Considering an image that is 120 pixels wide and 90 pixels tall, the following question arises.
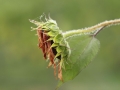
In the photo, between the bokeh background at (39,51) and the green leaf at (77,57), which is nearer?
the green leaf at (77,57)

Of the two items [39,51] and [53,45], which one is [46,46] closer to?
[53,45]

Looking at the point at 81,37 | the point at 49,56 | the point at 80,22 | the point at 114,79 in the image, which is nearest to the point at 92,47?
the point at 81,37

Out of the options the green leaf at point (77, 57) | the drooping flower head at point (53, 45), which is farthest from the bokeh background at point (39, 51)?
the drooping flower head at point (53, 45)

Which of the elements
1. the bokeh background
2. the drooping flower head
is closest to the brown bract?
the drooping flower head

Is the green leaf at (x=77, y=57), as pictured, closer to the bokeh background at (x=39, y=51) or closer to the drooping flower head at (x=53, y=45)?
the drooping flower head at (x=53, y=45)

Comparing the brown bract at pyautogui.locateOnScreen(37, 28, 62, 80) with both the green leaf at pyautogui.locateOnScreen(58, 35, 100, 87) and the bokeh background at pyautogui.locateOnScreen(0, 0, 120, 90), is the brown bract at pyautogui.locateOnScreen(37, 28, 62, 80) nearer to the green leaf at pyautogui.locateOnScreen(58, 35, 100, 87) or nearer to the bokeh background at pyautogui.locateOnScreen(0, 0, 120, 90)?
the green leaf at pyautogui.locateOnScreen(58, 35, 100, 87)

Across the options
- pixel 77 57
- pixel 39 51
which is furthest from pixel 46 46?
pixel 39 51
